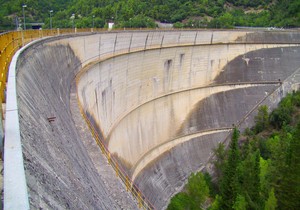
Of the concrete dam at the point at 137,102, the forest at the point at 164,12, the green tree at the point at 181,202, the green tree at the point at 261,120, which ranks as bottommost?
the green tree at the point at 181,202

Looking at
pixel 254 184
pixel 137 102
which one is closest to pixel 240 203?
pixel 254 184

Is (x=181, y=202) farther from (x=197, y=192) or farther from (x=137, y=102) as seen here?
(x=137, y=102)

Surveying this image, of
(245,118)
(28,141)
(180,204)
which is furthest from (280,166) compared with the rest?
(28,141)

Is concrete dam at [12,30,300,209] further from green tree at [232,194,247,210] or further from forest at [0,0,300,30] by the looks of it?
forest at [0,0,300,30]

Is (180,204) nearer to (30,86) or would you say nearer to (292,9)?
(30,86)

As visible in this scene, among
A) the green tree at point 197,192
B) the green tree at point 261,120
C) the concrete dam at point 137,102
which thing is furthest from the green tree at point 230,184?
the green tree at point 261,120

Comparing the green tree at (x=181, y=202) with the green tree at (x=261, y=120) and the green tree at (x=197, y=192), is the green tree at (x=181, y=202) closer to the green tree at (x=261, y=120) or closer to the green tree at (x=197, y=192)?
the green tree at (x=197, y=192)

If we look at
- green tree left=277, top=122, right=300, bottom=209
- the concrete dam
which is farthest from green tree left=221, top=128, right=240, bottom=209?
A: the concrete dam

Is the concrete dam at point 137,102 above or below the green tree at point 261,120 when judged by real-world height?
above
